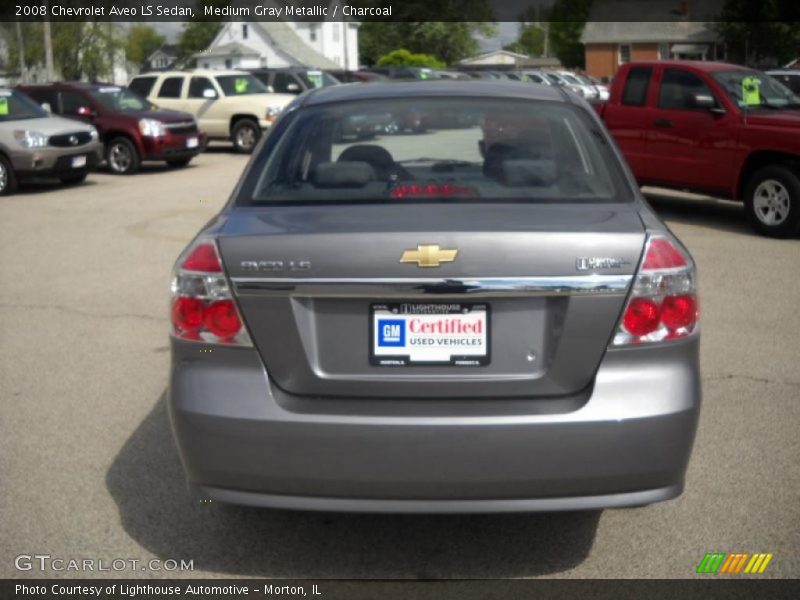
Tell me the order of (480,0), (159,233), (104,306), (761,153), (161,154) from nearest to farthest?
(104,306) < (761,153) < (159,233) < (161,154) < (480,0)

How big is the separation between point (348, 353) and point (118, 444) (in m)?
2.24

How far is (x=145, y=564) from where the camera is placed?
4117mm

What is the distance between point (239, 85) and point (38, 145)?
8.83 m

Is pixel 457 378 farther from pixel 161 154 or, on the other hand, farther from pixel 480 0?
pixel 480 0

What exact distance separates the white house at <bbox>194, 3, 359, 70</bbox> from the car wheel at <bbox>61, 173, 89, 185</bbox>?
245ft

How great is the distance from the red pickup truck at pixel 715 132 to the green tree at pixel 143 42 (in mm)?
93621

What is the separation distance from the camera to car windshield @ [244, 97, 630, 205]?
4.12 metres

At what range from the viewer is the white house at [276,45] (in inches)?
3637

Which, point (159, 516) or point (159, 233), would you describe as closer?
point (159, 516)

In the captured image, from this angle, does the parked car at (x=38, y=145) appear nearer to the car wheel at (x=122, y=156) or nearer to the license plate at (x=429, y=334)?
the car wheel at (x=122, y=156)

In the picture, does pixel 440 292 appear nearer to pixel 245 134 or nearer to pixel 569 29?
pixel 245 134

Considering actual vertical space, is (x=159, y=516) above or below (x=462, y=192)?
below

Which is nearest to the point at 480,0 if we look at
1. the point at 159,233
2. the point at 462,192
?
the point at 159,233

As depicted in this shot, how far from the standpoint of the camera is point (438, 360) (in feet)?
11.9
